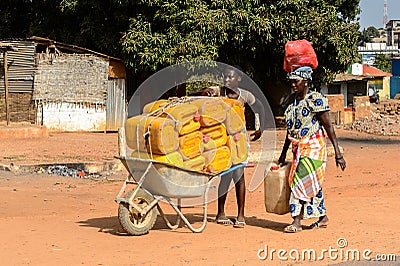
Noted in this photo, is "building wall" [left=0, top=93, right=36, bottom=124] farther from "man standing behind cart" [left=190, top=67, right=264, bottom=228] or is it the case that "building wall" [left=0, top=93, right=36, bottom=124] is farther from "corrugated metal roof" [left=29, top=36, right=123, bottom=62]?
"man standing behind cart" [left=190, top=67, right=264, bottom=228]

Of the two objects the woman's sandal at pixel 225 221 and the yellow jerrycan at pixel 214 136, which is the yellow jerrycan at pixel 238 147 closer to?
the yellow jerrycan at pixel 214 136

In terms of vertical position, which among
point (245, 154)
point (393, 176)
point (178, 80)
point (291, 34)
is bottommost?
point (393, 176)

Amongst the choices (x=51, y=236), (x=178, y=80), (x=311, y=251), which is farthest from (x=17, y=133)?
(x=311, y=251)

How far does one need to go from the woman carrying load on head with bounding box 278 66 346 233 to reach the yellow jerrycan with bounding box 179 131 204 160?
96 cm

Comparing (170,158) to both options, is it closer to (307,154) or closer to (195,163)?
(195,163)

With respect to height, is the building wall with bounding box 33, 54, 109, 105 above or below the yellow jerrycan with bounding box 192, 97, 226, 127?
above

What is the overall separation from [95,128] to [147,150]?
15.4m

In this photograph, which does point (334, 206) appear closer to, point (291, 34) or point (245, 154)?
point (245, 154)

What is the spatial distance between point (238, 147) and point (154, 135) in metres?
1.06

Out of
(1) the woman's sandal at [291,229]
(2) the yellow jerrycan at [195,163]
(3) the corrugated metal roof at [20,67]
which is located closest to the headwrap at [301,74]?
(2) the yellow jerrycan at [195,163]

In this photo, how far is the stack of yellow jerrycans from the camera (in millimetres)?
6723

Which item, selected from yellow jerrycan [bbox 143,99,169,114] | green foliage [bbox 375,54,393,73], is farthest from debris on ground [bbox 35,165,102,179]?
green foliage [bbox 375,54,393,73]

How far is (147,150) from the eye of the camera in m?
6.86

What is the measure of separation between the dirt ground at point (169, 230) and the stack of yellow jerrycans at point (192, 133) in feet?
2.52
